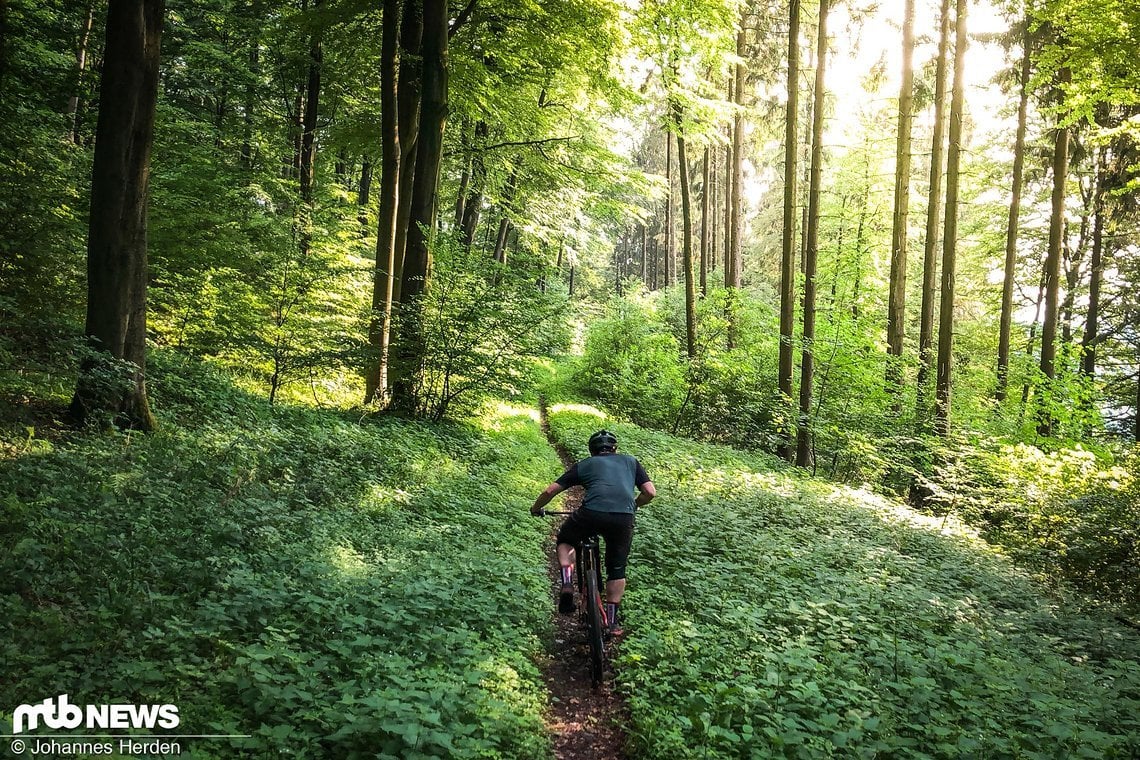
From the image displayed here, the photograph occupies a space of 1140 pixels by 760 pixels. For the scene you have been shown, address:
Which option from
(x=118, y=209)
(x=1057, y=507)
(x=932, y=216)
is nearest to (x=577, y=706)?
(x=118, y=209)

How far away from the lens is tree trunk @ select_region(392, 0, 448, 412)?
40.9 feet

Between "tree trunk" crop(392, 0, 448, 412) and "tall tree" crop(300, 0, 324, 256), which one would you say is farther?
"tall tree" crop(300, 0, 324, 256)

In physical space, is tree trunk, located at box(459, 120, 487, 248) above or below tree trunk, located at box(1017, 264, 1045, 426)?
above

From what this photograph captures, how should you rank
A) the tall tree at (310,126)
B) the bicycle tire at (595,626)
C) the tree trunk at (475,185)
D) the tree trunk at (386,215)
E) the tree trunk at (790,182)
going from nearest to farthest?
the bicycle tire at (595,626), the tree trunk at (386,215), the tree trunk at (790,182), the tall tree at (310,126), the tree trunk at (475,185)

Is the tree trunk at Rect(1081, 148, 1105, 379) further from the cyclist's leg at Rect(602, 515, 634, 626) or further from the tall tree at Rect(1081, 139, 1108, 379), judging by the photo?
the cyclist's leg at Rect(602, 515, 634, 626)

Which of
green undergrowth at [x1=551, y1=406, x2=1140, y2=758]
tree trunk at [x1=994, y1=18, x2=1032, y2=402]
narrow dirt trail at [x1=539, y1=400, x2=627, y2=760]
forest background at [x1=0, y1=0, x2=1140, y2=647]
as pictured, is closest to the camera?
green undergrowth at [x1=551, y1=406, x2=1140, y2=758]

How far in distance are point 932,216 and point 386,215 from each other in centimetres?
1346

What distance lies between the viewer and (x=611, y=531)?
5723mm

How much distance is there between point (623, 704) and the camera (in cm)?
495

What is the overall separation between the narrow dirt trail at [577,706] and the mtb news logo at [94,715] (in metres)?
2.47

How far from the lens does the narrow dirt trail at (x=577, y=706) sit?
441cm

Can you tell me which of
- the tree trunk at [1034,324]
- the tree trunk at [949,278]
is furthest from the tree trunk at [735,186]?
the tree trunk at [1034,324]

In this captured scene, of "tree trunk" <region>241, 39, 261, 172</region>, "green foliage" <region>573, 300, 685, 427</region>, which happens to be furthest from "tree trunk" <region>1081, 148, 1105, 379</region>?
"tree trunk" <region>241, 39, 261, 172</region>

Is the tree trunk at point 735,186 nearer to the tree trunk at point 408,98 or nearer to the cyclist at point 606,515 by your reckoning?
the tree trunk at point 408,98
